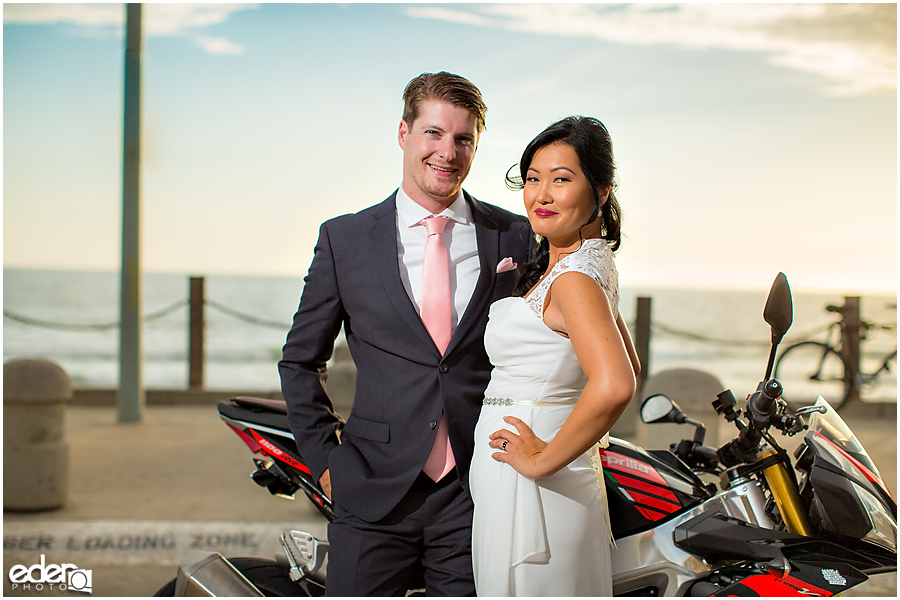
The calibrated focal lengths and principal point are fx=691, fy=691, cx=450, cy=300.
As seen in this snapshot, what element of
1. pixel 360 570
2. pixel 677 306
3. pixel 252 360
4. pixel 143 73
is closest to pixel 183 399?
pixel 143 73

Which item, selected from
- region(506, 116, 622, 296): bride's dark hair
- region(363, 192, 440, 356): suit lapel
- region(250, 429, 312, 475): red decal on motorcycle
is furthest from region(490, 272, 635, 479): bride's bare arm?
region(250, 429, 312, 475): red decal on motorcycle

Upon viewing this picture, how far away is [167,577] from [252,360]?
17.6 m

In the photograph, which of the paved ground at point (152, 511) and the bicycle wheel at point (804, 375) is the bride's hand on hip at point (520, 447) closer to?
the paved ground at point (152, 511)

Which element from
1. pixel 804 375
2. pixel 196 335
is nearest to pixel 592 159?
pixel 196 335

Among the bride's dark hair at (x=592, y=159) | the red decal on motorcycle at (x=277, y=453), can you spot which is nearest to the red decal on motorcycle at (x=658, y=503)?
the bride's dark hair at (x=592, y=159)

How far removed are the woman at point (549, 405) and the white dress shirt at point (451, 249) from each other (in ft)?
0.98

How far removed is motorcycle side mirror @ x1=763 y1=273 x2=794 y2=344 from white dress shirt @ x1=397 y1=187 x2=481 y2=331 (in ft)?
2.53

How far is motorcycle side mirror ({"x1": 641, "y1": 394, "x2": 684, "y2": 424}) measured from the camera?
6.31 feet

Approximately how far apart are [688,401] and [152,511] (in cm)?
342

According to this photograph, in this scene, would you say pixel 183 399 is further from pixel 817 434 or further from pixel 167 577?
pixel 817 434

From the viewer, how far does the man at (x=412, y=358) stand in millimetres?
1915

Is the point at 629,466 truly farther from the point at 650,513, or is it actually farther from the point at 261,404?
the point at 261,404

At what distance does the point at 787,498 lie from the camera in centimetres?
177

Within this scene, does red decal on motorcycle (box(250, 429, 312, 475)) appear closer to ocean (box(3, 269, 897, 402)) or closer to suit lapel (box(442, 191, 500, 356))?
suit lapel (box(442, 191, 500, 356))
